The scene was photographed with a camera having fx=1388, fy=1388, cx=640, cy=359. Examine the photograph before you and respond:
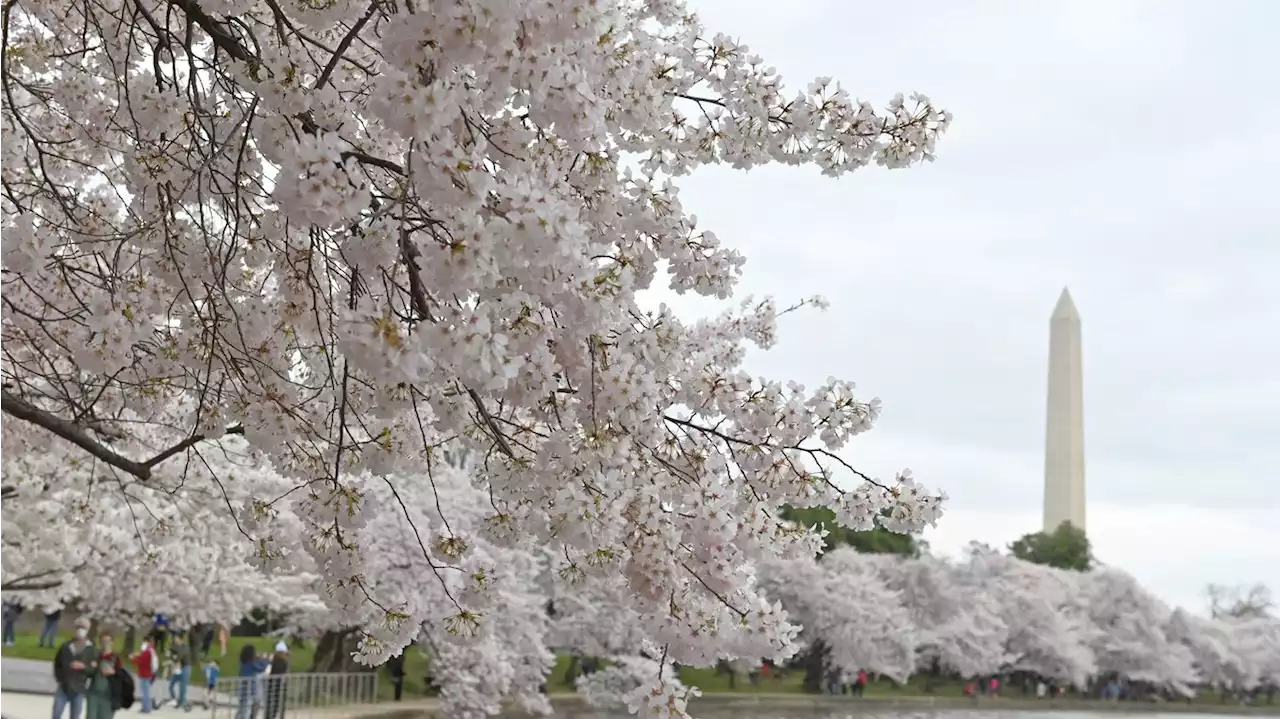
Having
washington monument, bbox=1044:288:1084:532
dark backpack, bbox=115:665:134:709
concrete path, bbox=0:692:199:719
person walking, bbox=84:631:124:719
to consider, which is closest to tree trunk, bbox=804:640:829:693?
washington monument, bbox=1044:288:1084:532

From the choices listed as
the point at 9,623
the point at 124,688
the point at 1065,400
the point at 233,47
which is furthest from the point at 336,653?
the point at 1065,400

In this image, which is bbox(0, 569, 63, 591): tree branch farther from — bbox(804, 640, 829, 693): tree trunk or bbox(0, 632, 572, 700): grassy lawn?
bbox(804, 640, 829, 693): tree trunk

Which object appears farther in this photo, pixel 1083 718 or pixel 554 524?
pixel 1083 718

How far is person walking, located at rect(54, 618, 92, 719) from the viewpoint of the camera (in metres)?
11.3

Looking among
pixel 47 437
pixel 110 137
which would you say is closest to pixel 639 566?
pixel 110 137

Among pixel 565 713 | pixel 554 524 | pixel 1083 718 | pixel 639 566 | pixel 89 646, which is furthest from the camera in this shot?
pixel 1083 718

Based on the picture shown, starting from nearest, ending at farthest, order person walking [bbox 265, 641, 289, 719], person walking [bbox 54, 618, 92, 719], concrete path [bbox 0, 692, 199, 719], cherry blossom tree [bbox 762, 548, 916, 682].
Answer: person walking [bbox 54, 618, 92, 719], concrete path [bbox 0, 692, 199, 719], person walking [bbox 265, 641, 289, 719], cherry blossom tree [bbox 762, 548, 916, 682]

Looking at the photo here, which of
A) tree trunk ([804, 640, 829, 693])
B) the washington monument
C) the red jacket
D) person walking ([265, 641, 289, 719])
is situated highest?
the washington monument

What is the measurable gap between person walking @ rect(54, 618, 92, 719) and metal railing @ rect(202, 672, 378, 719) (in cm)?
184

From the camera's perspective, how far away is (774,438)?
15.1 feet

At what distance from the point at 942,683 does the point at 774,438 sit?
38.3 metres

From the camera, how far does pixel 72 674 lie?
11.3 meters

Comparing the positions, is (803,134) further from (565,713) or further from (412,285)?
(565,713)

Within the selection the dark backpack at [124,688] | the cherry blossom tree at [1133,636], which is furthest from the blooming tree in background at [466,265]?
the cherry blossom tree at [1133,636]
